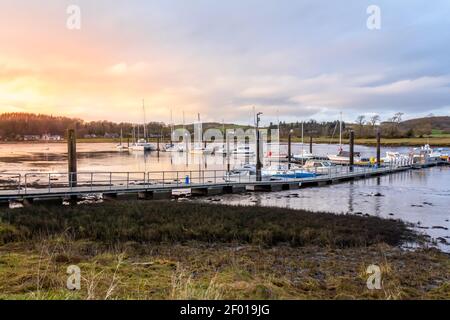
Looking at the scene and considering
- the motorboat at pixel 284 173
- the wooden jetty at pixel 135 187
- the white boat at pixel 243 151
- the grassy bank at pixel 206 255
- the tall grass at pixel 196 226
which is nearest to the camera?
the grassy bank at pixel 206 255

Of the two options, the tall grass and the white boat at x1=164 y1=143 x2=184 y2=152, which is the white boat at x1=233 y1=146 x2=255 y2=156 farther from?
the tall grass

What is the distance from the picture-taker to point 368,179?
51188 mm

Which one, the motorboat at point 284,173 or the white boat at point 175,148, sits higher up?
the white boat at point 175,148

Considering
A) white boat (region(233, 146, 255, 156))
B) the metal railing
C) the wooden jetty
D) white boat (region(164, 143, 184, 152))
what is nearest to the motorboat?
the metal railing

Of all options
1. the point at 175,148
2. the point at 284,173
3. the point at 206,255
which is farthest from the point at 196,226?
the point at 175,148

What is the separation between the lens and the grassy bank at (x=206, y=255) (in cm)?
755

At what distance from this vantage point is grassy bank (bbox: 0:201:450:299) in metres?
7.55

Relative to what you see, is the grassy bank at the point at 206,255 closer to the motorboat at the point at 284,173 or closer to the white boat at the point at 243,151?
the motorboat at the point at 284,173

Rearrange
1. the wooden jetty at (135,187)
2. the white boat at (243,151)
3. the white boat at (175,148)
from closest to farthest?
the wooden jetty at (135,187) < the white boat at (243,151) < the white boat at (175,148)

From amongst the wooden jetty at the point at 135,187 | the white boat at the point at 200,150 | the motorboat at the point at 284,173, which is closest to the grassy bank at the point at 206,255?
the wooden jetty at the point at 135,187

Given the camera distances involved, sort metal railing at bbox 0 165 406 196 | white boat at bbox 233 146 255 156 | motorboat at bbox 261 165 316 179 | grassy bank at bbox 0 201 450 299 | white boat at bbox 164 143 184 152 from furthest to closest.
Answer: white boat at bbox 164 143 184 152 → white boat at bbox 233 146 255 156 → motorboat at bbox 261 165 316 179 → metal railing at bbox 0 165 406 196 → grassy bank at bbox 0 201 450 299

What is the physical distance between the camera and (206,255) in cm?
1220

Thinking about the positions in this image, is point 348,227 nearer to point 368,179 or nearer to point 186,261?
point 186,261

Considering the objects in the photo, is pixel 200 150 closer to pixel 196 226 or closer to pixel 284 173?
pixel 284 173
